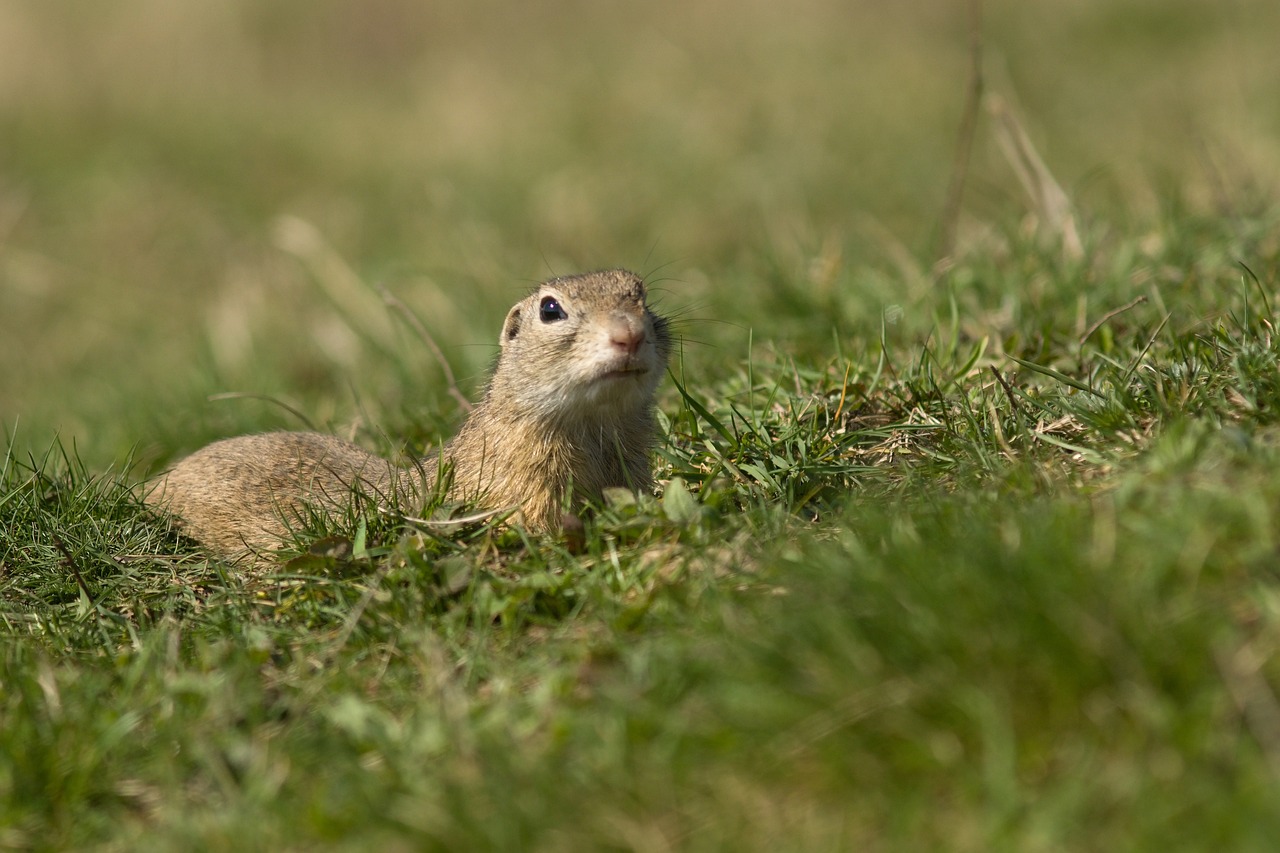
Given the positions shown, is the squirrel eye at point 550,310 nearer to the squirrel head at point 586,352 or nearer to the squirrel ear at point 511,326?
the squirrel head at point 586,352

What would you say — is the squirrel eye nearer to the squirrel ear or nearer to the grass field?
the squirrel ear

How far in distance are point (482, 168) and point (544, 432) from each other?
6536 millimetres

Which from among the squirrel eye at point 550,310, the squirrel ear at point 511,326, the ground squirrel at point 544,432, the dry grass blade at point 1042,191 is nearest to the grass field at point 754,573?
the dry grass blade at point 1042,191

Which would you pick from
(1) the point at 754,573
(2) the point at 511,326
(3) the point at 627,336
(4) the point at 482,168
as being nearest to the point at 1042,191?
(2) the point at 511,326

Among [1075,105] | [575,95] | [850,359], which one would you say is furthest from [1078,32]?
[850,359]

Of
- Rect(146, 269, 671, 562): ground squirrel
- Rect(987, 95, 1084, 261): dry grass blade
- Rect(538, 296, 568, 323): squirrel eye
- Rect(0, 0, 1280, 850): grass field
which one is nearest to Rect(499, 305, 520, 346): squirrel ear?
Rect(146, 269, 671, 562): ground squirrel

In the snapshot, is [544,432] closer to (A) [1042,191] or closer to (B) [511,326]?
(B) [511,326]

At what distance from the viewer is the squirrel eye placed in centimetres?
420

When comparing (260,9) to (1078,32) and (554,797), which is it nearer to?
(1078,32)

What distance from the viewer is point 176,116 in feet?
39.6

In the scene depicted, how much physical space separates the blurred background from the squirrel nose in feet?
4.87

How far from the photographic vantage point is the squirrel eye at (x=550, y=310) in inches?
165

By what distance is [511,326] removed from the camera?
14.8ft

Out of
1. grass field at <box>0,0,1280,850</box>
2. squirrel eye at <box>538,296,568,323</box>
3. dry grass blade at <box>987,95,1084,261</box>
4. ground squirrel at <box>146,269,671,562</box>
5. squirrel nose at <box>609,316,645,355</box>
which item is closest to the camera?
grass field at <box>0,0,1280,850</box>
